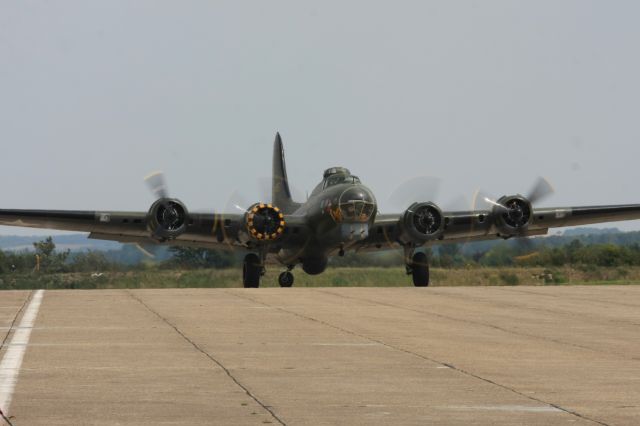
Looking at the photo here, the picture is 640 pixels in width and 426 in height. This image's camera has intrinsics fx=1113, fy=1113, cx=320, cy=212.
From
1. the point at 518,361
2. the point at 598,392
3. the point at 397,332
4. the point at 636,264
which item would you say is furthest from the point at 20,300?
the point at 636,264

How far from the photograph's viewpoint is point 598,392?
36.3 ft

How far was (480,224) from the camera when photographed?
38.8 m

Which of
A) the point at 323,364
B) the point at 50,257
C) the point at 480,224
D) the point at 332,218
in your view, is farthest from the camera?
the point at 50,257

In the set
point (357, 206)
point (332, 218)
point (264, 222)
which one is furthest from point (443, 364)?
point (264, 222)

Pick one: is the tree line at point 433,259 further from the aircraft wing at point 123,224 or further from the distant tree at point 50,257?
the aircraft wing at point 123,224

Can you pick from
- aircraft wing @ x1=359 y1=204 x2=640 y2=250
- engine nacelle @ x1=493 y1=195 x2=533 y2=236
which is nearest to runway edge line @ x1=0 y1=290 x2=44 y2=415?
aircraft wing @ x1=359 y1=204 x2=640 y2=250

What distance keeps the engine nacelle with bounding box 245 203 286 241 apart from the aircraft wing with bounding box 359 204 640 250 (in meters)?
3.08

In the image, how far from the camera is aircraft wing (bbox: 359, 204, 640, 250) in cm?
3819

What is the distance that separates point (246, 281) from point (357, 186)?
527cm

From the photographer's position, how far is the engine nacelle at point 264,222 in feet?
123

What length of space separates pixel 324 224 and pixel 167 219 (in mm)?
5359

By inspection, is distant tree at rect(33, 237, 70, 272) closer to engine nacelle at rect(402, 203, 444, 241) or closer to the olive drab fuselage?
the olive drab fuselage

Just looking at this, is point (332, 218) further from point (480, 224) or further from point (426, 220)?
point (480, 224)

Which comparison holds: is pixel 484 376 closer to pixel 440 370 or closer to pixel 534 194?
pixel 440 370
